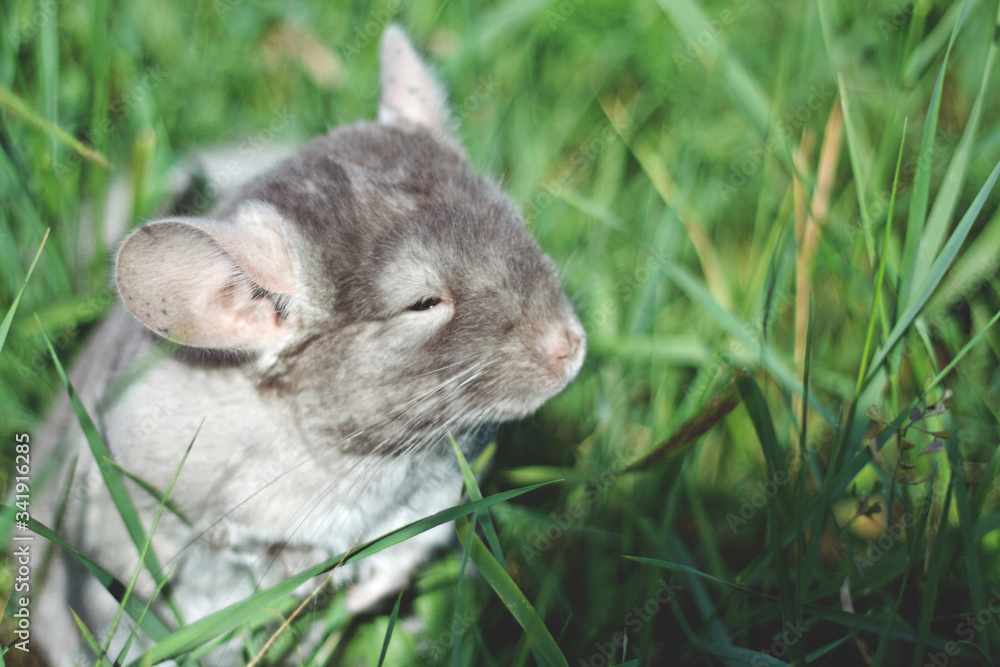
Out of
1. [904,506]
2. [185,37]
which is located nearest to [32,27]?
[185,37]

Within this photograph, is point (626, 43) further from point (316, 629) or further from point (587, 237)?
point (316, 629)
